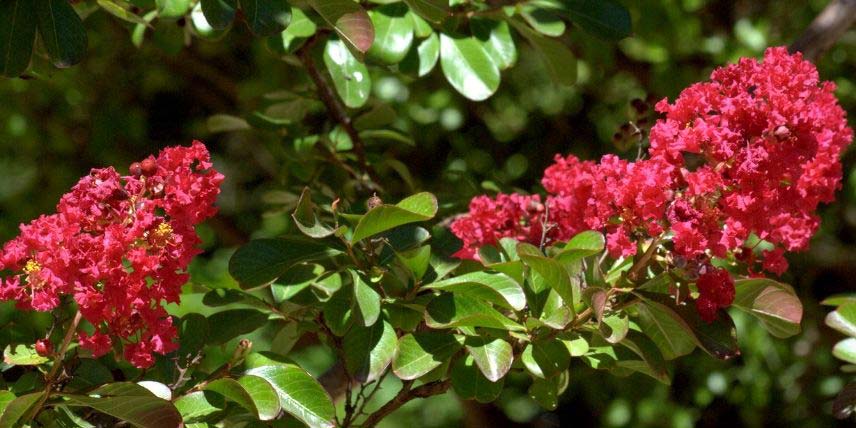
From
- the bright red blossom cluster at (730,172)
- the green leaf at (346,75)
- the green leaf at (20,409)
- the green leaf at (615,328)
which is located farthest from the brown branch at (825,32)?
the green leaf at (20,409)

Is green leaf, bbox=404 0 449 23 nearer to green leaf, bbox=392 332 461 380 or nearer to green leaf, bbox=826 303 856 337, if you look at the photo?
green leaf, bbox=392 332 461 380

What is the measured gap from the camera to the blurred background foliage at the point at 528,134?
2453 mm

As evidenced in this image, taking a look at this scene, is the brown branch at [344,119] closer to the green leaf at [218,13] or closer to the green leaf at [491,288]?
the green leaf at [218,13]

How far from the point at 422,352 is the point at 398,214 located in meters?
0.18

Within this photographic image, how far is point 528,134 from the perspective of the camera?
2.55 m

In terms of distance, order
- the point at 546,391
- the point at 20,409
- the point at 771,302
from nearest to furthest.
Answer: the point at 20,409
the point at 771,302
the point at 546,391

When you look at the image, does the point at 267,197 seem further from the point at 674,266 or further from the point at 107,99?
the point at 107,99

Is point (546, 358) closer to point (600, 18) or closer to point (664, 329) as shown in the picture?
point (664, 329)

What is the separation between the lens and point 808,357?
2557mm

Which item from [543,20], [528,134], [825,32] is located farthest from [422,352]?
[528,134]

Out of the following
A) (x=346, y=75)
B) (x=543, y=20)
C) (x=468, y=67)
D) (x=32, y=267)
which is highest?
(x=543, y=20)

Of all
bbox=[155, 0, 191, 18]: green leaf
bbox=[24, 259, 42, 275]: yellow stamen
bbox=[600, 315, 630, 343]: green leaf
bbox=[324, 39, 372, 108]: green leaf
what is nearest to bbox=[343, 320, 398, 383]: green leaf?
bbox=[600, 315, 630, 343]: green leaf

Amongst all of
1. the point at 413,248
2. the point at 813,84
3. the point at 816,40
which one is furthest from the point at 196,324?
the point at 816,40

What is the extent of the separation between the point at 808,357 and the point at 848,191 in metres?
0.41
